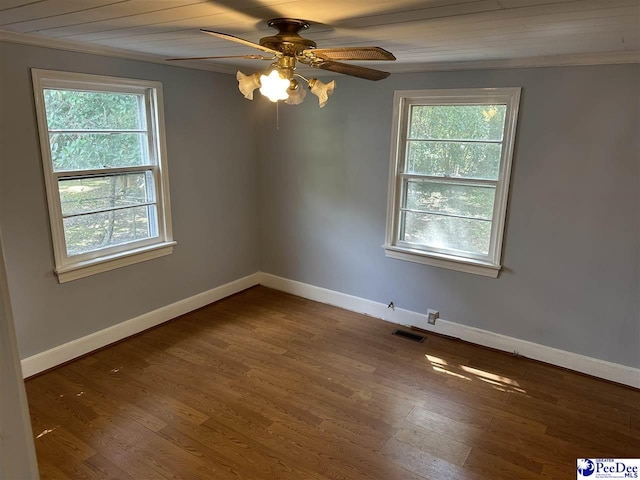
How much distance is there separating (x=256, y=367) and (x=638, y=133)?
3.05 metres

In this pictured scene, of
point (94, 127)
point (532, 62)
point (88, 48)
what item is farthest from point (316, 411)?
point (88, 48)

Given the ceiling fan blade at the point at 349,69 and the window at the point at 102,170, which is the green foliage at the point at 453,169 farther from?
the window at the point at 102,170

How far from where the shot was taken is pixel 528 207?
332 centimetres

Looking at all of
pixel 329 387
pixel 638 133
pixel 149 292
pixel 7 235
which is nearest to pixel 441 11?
pixel 638 133

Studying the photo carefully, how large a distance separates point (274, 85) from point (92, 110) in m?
1.92

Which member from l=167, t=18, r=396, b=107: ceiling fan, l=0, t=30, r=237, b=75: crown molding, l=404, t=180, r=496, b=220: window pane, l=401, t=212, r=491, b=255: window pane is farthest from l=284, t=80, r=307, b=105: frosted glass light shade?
l=401, t=212, r=491, b=255: window pane

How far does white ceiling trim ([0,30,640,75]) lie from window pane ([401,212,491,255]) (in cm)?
119

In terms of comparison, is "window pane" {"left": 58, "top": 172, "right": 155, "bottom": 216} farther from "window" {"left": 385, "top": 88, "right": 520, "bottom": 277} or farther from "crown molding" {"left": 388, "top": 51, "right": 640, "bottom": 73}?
"crown molding" {"left": 388, "top": 51, "right": 640, "bottom": 73}

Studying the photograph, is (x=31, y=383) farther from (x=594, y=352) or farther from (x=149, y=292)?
(x=594, y=352)

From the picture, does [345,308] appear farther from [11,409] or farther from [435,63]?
[11,409]

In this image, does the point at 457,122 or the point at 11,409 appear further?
the point at 457,122

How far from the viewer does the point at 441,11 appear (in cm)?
179

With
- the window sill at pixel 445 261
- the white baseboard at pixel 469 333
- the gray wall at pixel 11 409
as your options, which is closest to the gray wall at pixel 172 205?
the white baseboard at pixel 469 333

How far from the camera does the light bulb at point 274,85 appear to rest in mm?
2037
